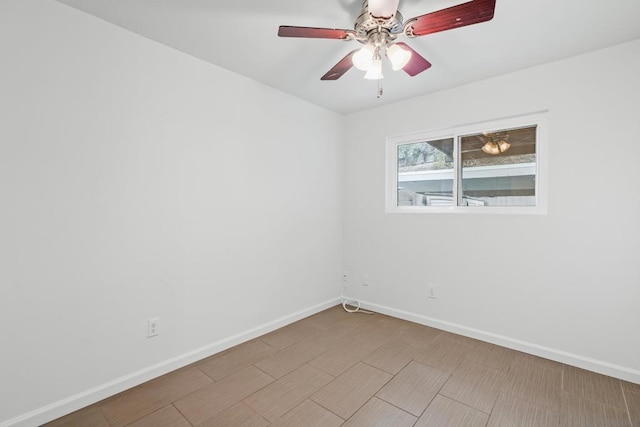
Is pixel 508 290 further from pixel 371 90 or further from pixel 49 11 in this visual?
pixel 49 11

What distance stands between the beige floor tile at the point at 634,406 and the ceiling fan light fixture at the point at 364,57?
102 inches

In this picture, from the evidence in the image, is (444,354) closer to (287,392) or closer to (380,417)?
(380,417)

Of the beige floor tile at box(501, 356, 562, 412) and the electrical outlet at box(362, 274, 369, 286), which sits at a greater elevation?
the electrical outlet at box(362, 274, 369, 286)

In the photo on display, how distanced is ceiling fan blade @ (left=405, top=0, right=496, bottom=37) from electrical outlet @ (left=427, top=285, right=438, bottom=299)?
92.0 inches

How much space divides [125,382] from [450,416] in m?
2.08

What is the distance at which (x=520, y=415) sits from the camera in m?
1.79

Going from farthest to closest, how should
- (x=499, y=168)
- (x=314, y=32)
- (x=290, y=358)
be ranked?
1. (x=499, y=168)
2. (x=290, y=358)
3. (x=314, y=32)

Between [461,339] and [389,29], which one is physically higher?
[389,29]

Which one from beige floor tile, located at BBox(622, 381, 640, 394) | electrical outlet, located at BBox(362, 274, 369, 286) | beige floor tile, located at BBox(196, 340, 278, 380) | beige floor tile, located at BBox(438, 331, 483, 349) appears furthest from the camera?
electrical outlet, located at BBox(362, 274, 369, 286)

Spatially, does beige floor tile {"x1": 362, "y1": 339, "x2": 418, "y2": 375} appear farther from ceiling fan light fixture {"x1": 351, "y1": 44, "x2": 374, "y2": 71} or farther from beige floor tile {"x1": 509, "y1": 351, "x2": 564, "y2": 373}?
ceiling fan light fixture {"x1": 351, "y1": 44, "x2": 374, "y2": 71}

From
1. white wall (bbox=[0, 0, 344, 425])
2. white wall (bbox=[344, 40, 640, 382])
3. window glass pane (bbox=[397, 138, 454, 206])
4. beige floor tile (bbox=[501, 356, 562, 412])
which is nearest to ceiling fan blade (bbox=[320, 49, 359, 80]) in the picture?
white wall (bbox=[0, 0, 344, 425])

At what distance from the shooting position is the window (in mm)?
2592

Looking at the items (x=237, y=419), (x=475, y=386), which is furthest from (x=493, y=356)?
(x=237, y=419)

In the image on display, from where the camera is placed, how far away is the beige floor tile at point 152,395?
1773mm
